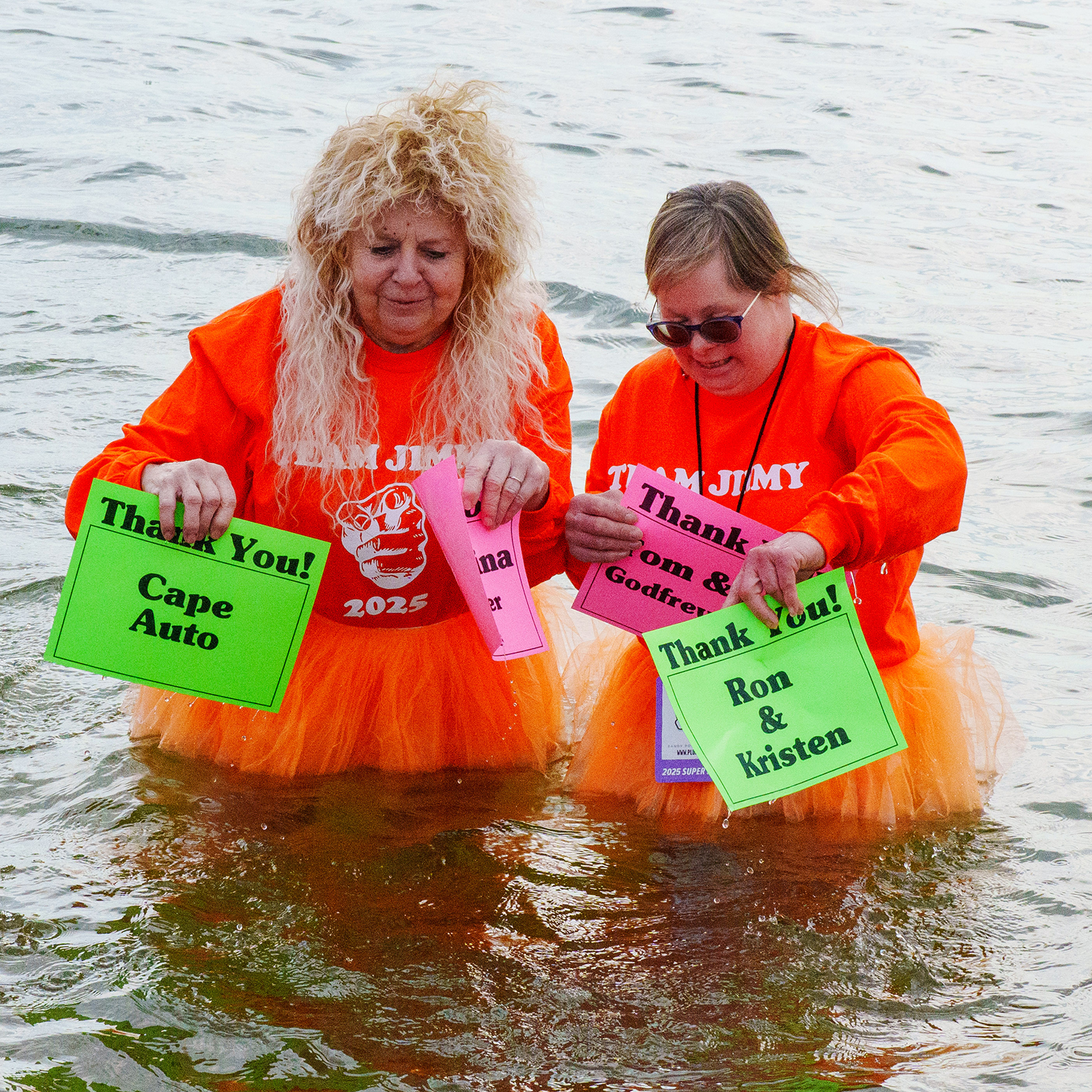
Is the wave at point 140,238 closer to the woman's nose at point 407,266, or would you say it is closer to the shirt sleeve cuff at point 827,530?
the woman's nose at point 407,266

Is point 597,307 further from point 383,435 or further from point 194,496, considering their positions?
point 194,496

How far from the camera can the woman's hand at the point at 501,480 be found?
341cm

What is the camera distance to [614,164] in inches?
454

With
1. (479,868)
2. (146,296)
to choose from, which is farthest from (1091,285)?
(479,868)

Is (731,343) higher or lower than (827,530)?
higher

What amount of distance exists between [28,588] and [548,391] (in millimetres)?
2290

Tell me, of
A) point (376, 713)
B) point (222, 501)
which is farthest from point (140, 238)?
point (222, 501)

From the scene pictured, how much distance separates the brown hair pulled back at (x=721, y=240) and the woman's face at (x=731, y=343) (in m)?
0.02

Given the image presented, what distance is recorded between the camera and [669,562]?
11.6ft

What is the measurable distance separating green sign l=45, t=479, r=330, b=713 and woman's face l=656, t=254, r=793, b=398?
3.35ft

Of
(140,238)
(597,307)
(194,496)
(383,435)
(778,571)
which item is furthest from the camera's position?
(140,238)

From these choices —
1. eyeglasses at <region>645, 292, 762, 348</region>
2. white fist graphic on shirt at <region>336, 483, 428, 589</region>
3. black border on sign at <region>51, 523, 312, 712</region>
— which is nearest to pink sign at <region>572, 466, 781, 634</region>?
eyeglasses at <region>645, 292, 762, 348</region>

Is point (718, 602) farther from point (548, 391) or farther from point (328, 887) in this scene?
point (328, 887)

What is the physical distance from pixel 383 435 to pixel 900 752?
1.59 meters
